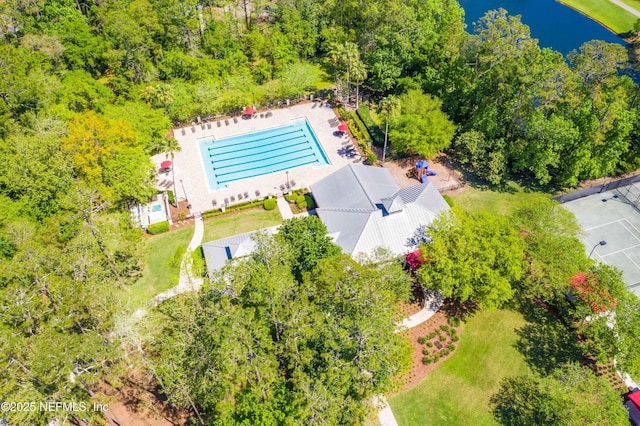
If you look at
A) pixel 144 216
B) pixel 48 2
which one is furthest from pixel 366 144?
pixel 48 2

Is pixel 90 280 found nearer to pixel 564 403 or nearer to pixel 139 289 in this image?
pixel 139 289

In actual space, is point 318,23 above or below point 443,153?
above

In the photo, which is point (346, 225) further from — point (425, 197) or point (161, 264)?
point (161, 264)

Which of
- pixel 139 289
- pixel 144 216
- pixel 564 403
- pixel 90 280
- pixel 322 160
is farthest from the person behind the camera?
pixel 322 160

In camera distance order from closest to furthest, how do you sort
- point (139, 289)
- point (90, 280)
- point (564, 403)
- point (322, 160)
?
point (564, 403), point (90, 280), point (139, 289), point (322, 160)

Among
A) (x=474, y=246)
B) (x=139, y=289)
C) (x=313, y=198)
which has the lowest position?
(x=139, y=289)

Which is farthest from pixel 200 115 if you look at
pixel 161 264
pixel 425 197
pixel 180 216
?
pixel 425 197

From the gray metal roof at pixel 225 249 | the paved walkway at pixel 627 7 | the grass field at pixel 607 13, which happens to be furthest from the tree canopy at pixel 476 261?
the paved walkway at pixel 627 7
